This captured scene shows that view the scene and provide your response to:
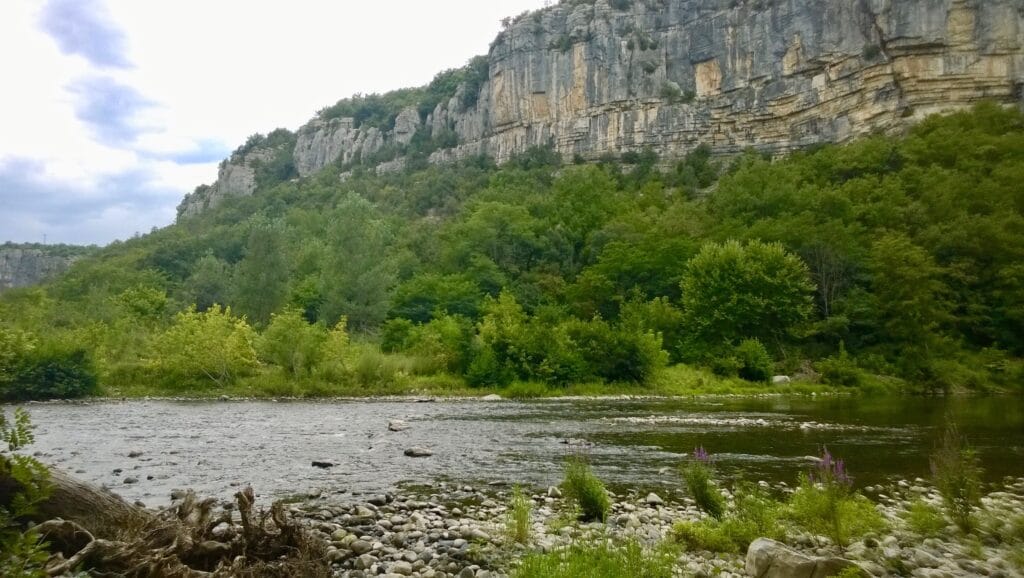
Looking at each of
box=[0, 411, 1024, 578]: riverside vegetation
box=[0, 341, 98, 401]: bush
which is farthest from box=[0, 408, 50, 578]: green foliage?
box=[0, 341, 98, 401]: bush

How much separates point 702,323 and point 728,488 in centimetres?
3406

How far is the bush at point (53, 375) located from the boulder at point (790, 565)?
118 feet

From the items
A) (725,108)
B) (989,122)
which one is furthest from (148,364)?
(725,108)

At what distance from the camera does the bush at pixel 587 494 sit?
8695 millimetres

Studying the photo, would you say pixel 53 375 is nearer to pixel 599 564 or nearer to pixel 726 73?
pixel 599 564

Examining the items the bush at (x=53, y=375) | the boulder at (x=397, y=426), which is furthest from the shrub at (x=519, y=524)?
the bush at (x=53, y=375)

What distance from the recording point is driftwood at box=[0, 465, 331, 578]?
5195 millimetres

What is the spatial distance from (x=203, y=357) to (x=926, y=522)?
124 feet

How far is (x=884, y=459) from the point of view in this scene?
13.8m

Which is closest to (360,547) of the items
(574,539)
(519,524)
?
(519,524)

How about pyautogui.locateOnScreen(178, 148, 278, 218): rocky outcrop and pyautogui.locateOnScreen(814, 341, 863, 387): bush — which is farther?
pyautogui.locateOnScreen(178, 148, 278, 218): rocky outcrop

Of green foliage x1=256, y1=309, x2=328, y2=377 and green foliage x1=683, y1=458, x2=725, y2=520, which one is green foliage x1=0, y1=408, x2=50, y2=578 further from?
green foliage x1=256, y1=309, x2=328, y2=377

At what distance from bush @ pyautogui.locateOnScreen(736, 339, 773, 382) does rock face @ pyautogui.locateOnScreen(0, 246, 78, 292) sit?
156m

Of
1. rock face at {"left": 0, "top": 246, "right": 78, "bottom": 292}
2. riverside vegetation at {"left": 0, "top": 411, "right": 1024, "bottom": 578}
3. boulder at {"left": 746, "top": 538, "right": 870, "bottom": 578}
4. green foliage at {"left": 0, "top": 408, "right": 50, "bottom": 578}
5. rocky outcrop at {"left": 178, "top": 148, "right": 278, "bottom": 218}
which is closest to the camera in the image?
green foliage at {"left": 0, "top": 408, "right": 50, "bottom": 578}
